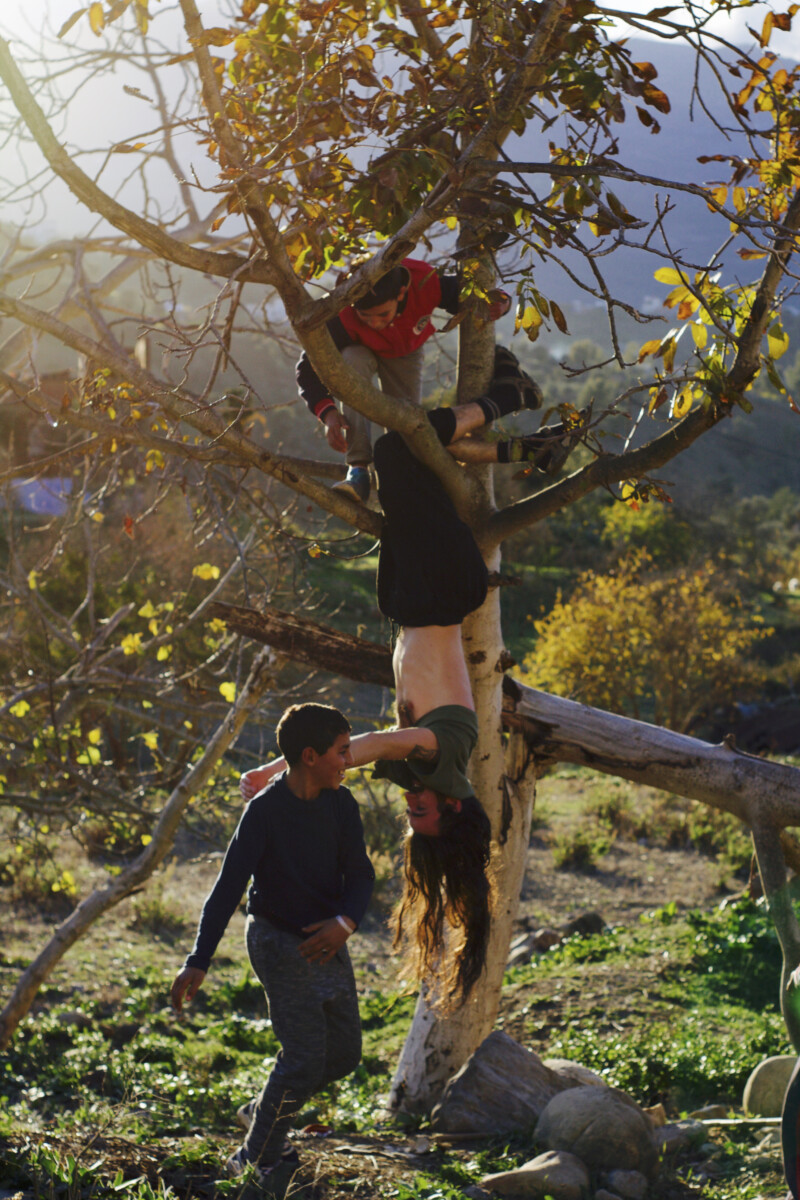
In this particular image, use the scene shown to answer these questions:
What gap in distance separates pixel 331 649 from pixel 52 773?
135 inches

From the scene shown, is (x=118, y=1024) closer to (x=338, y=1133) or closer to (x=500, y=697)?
(x=338, y=1133)

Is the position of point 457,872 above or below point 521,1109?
above

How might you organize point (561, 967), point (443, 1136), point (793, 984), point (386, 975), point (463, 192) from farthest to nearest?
1. point (386, 975)
2. point (561, 967)
3. point (443, 1136)
4. point (793, 984)
5. point (463, 192)

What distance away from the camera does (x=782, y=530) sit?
146ft

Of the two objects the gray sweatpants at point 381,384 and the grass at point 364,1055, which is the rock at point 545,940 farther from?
the gray sweatpants at point 381,384

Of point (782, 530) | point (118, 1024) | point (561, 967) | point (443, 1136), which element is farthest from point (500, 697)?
point (782, 530)

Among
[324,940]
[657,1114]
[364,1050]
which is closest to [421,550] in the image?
[324,940]

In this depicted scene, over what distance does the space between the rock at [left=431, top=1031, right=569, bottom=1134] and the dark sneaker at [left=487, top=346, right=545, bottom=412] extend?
3.00 meters

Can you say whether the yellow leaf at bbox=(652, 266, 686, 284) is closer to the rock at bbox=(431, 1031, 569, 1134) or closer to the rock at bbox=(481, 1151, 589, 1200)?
the rock at bbox=(481, 1151, 589, 1200)

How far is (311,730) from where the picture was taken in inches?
132

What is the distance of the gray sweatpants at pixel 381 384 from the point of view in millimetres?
4129

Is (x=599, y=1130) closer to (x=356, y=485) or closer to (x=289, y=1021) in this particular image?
(x=289, y=1021)

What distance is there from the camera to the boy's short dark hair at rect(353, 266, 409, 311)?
3.72 m

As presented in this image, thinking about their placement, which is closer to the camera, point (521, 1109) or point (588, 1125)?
point (588, 1125)
